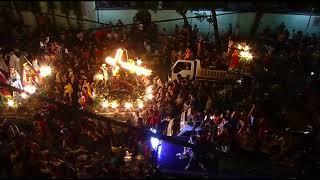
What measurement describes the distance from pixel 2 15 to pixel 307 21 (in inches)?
694

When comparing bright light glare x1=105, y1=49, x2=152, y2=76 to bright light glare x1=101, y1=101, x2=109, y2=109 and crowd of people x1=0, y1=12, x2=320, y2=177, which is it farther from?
bright light glare x1=101, y1=101, x2=109, y2=109

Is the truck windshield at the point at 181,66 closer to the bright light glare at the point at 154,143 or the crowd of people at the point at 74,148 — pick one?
the crowd of people at the point at 74,148

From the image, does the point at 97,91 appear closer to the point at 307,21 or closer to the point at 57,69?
the point at 57,69

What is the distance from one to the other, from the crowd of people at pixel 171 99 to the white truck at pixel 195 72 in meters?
0.36

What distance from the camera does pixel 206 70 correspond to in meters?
18.5

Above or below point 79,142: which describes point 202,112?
above

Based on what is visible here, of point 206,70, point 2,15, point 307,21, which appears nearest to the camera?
point 2,15

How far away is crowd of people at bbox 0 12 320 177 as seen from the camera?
448 inches

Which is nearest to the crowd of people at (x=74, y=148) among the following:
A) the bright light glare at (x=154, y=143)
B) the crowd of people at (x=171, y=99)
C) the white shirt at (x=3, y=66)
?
the crowd of people at (x=171, y=99)

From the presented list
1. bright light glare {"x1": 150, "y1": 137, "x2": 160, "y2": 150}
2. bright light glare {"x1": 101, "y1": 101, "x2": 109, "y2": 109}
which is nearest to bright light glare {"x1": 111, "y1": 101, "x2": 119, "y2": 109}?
bright light glare {"x1": 101, "y1": 101, "x2": 109, "y2": 109}

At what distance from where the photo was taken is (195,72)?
18.6m

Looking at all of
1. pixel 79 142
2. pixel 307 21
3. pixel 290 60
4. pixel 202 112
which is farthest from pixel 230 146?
pixel 307 21

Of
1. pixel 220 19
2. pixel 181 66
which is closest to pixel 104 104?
pixel 181 66

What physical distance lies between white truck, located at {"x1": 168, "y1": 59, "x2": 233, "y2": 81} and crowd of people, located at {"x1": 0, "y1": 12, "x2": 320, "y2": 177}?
1.19 feet
